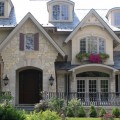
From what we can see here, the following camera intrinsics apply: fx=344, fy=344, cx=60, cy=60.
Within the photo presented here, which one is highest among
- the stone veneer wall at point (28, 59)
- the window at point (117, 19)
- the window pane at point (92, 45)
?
the window at point (117, 19)

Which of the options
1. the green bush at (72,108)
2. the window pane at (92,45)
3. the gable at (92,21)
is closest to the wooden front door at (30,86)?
the window pane at (92,45)

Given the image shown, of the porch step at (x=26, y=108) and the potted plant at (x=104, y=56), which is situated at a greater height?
the potted plant at (x=104, y=56)

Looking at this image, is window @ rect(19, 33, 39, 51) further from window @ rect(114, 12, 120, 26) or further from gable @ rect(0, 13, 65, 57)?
Result: window @ rect(114, 12, 120, 26)

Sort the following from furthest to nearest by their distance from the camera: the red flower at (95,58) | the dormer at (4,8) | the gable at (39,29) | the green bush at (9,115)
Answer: the dormer at (4,8), the red flower at (95,58), the gable at (39,29), the green bush at (9,115)

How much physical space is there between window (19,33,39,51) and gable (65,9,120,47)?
278 cm

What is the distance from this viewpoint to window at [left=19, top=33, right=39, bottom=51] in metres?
26.9

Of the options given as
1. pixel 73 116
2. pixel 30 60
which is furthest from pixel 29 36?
pixel 73 116

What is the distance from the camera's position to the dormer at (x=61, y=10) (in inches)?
1205

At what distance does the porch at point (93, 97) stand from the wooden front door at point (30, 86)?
11.3ft

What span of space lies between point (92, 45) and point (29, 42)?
18.1 feet

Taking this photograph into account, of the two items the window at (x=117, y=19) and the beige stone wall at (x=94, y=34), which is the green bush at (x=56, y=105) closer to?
the beige stone wall at (x=94, y=34)

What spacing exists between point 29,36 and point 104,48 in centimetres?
655

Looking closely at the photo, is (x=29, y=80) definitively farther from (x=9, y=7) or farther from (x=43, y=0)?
(x=43, y=0)

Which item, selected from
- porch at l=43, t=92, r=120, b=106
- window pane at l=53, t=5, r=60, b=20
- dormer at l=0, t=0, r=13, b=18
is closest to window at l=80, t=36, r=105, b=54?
window pane at l=53, t=5, r=60, b=20
